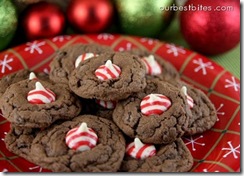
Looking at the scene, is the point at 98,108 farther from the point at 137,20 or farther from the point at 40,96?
the point at 137,20

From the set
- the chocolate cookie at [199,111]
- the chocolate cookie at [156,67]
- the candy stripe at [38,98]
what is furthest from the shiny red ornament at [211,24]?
the candy stripe at [38,98]

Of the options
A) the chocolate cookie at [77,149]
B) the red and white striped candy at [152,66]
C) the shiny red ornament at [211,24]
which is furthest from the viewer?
the shiny red ornament at [211,24]

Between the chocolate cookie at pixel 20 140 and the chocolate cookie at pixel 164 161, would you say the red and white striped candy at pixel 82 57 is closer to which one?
the chocolate cookie at pixel 20 140

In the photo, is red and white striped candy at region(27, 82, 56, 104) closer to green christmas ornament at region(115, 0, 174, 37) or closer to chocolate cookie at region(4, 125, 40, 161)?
chocolate cookie at region(4, 125, 40, 161)

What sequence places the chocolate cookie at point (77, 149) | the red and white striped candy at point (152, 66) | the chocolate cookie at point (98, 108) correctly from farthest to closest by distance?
1. the red and white striped candy at point (152, 66)
2. the chocolate cookie at point (98, 108)
3. the chocolate cookie at point (77, 149)

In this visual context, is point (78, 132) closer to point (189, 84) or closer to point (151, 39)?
point (189, 84)

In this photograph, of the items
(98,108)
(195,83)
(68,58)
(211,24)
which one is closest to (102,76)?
(98,108)


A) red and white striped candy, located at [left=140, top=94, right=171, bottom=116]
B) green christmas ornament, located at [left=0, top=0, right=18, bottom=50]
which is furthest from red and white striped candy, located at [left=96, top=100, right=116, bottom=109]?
green christmas ornament, located at [left=0, top=0, right=18, bottom=50]
